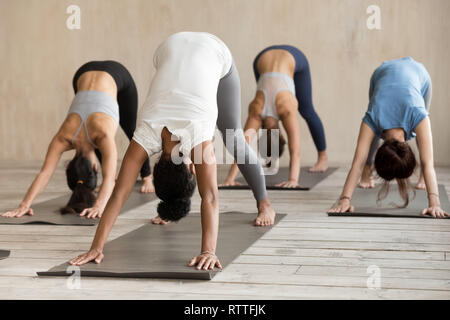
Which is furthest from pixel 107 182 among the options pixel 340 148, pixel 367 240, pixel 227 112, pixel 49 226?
pixel 340 148

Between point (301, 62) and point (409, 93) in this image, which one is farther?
point (301, 62)

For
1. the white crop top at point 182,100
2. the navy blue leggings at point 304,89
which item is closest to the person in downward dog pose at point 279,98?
the navy blue leggings at point 304,89

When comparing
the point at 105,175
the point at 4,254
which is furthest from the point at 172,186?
the point at 105,175

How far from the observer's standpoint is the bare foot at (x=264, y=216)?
11.1 ft

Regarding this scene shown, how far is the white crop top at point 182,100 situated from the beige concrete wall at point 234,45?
11.4 feet

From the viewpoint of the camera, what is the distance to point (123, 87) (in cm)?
420

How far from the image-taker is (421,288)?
7.40 feet

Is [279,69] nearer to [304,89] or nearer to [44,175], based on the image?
[304,89]

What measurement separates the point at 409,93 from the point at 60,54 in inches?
159

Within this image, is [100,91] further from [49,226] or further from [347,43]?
[347,43]

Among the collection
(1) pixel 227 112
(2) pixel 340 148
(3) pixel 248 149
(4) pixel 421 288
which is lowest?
(2) pixel 340 148

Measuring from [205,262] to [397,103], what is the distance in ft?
5.25

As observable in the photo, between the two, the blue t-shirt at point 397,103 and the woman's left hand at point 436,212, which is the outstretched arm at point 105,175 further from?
the woman's left hand at point 436,212

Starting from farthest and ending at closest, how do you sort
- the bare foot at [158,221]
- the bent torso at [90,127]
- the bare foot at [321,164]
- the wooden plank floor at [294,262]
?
the bare foot at [321,164] < the bent torso at [90,127] < the bare foot at [158,221] < the wooden plank floor at [294,262]
